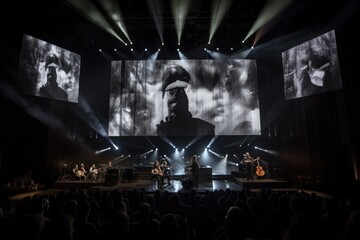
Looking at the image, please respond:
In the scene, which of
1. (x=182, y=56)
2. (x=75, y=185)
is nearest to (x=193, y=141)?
(x=182, y=56)

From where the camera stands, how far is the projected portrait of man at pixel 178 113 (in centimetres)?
1455

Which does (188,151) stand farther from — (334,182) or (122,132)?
(334,182)

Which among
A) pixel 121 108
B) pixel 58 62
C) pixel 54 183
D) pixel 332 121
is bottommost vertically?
pixel 54 183

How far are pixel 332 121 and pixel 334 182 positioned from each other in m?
2.94

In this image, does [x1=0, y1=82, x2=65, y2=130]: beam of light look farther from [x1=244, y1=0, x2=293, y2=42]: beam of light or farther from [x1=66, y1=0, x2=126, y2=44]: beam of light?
[x1=244, y1=0, x2=293, y2=42]: beam of light

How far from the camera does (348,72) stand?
32.0 feet

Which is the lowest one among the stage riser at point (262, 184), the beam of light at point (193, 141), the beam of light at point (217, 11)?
the stage riser at point (262, 184)

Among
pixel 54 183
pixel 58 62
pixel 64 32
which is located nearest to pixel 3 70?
pixel 58 62

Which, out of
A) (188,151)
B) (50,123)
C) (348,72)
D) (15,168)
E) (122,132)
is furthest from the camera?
(188,151)

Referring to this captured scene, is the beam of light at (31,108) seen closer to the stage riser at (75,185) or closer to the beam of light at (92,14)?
the stage riser at (75,185)

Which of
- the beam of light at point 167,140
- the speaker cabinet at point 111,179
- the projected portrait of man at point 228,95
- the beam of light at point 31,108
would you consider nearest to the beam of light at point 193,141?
the beam of light at point 167,140

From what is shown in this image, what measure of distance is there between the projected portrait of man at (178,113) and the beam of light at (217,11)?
3.43 meters

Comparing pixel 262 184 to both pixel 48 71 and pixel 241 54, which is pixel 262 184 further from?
pixel 48 71

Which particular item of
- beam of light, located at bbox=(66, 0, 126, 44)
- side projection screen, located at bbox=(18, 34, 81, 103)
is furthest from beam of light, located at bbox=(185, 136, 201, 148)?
beam of light, located at bbox=(66, 0, 126, 44)
